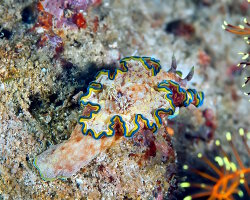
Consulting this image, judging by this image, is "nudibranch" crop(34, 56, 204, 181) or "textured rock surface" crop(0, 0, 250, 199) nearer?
"nudibranch" crop(34, 56, 204, 181)

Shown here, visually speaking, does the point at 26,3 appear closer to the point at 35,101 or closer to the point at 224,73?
the point at 35,101

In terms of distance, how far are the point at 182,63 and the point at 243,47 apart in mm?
2260

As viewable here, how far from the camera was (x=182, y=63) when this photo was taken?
6.86 m

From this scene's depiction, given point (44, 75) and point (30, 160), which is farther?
point (44, 75)

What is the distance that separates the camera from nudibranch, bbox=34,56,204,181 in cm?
369

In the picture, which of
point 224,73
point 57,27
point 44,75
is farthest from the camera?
point 224,73

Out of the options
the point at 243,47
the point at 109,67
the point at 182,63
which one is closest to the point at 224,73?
the point at 243,47

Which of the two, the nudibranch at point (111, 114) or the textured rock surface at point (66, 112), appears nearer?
the nudibranch at point (111, 114)

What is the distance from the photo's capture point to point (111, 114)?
3.75m

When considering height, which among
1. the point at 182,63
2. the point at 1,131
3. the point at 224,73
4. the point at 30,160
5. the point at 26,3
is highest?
the point at 26,3

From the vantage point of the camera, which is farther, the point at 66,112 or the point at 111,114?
the point at 66,112

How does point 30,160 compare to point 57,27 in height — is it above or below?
below

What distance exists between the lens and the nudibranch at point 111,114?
3688 mm

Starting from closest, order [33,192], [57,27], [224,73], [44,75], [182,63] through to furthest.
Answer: [33,192] < [44,75] < [57,27] < [182,63] < [224,73]
